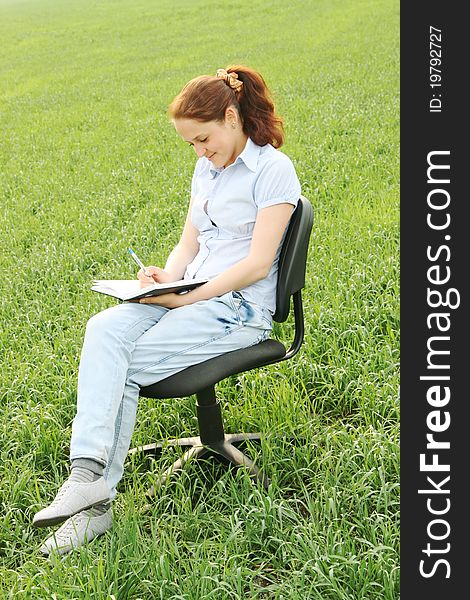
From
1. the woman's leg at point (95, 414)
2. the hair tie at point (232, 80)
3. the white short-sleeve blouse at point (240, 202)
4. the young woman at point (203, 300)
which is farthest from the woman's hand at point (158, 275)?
the hair tie at point (232, 80)

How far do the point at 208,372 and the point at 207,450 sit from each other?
22.3 inches

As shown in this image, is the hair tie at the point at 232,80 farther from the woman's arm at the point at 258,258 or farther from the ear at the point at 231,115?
the woman's arm at the point at 258,258

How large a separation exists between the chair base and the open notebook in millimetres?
693

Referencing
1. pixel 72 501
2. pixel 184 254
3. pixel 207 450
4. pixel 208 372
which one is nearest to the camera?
pixel 72 501

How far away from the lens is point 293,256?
331 centimetres

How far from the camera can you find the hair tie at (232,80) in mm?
3289

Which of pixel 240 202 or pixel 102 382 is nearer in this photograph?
pixel 102 382

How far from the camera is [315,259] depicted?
5.45m

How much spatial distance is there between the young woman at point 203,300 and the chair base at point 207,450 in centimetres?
36

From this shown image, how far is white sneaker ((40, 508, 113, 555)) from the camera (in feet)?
9.83

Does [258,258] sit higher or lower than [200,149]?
lower

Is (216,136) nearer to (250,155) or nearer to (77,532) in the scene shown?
(250,155)

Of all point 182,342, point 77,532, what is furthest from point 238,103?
point 77,532

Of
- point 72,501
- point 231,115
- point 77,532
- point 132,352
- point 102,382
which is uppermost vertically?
point 231,115
